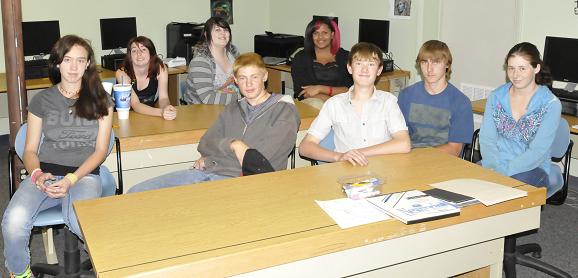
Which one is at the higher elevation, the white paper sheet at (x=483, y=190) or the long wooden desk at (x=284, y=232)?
the white paper sheet at (x=483, y=190)

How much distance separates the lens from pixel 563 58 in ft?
14.6

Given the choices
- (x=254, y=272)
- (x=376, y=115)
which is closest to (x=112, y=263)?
(x=254, y=272)

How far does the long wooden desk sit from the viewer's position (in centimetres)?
193

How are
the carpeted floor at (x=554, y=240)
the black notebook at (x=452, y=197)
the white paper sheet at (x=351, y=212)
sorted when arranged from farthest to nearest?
the carpeted floor at (x=554, y=240) < the black notebook at (x=452, y=197) < the white paper sheet at (x=351, y=212)

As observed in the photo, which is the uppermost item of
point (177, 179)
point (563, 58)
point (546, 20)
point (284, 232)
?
point (546, 20)

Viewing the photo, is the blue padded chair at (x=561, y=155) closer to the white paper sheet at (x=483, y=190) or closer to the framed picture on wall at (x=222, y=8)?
the white paper sheet at (x=483, y=190)

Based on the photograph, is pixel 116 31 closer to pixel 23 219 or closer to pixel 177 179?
pixel 177 179

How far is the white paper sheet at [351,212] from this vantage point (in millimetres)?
2166

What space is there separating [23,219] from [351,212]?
1.46 metres

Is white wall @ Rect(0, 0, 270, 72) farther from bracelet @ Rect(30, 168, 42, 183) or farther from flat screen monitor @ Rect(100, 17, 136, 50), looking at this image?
bracelet @ Rect(30, 168, 42, 183)

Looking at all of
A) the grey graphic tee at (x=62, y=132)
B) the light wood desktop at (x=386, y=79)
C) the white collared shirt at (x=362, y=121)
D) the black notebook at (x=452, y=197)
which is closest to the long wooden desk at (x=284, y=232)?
the black notebook at (x=452, y=197)

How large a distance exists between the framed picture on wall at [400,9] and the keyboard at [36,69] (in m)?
3.07

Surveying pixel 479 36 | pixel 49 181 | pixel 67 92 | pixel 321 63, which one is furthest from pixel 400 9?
pixel 49 181

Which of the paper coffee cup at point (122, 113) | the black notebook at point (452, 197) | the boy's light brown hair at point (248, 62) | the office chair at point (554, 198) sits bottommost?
the office chair at point (554, 198)
